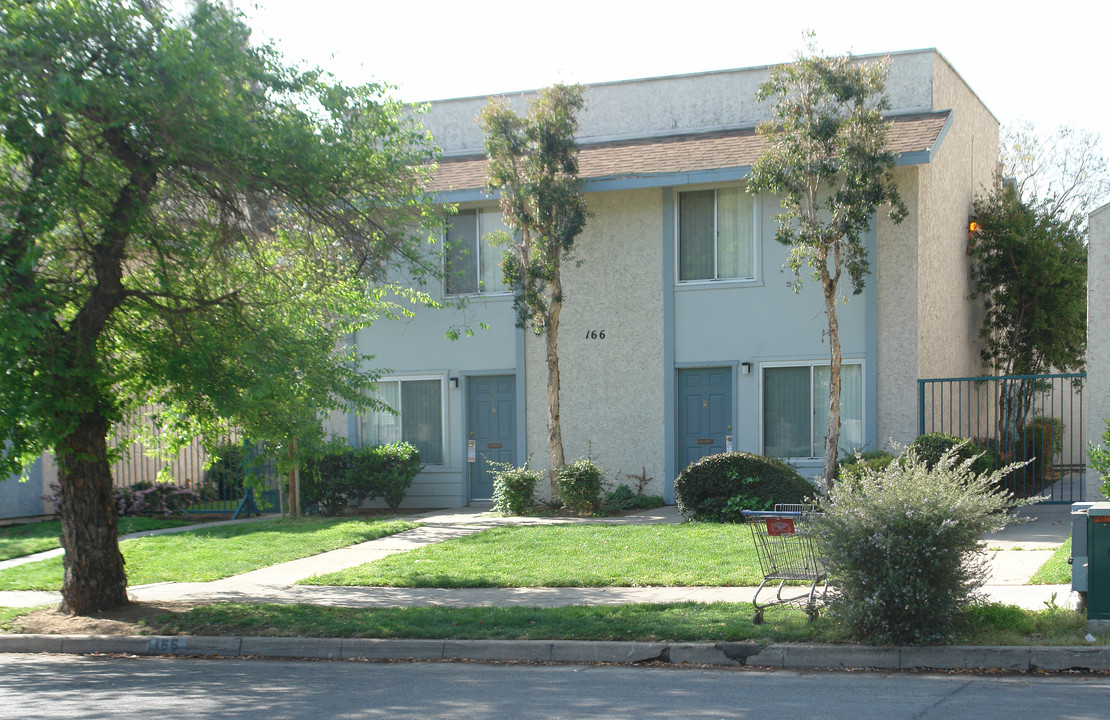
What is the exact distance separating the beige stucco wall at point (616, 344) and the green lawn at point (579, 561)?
11.9 ft

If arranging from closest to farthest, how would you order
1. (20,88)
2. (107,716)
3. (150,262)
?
(107,716)
(20,88)
(150,262)

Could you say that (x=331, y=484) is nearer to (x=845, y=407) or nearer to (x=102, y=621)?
(x=102, y=621)

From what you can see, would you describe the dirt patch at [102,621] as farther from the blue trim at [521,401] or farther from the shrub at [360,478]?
the blue trim at [521,401]

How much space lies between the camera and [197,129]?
920 centimetres

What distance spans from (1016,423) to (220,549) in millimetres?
13346

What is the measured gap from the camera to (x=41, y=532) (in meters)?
16.3

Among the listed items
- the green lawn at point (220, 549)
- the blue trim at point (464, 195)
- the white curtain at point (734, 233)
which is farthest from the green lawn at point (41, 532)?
the white curtain at point (734, 233)

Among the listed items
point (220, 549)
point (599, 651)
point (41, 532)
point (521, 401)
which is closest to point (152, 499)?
point (41, 532)

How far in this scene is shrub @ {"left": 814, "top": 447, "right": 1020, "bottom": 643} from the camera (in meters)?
7.41

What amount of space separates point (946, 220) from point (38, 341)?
51.2 feet

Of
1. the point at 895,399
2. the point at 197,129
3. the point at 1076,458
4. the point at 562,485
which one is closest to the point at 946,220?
the point at 895,399

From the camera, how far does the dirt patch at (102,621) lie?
937 cm

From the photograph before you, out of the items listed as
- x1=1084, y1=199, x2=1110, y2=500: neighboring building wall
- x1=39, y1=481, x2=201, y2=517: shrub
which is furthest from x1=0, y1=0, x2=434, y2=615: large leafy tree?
x1=1084, y1=199, x2=1110, y2=500: neighboring building wall

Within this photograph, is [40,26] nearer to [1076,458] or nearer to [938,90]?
[938,90]
